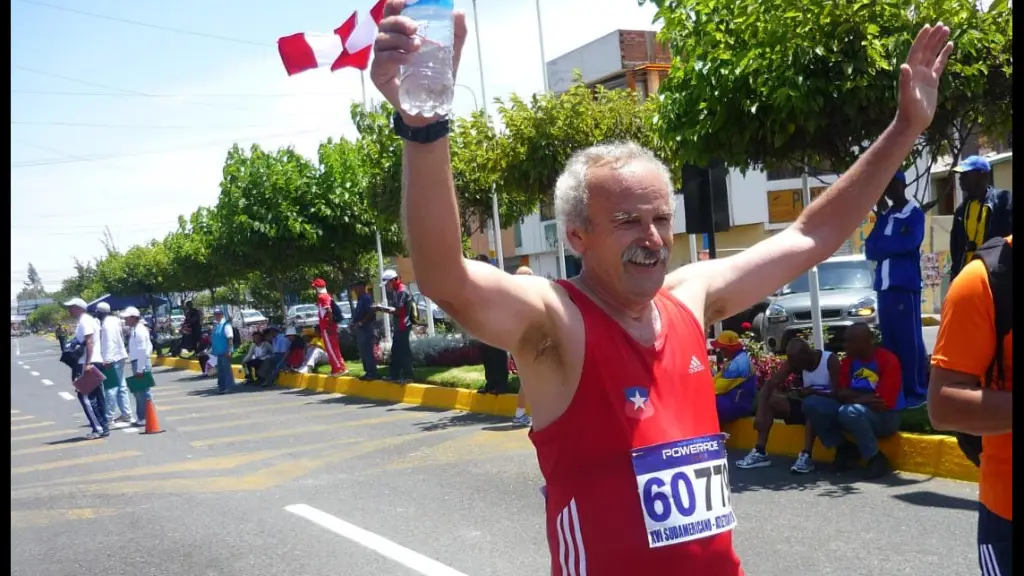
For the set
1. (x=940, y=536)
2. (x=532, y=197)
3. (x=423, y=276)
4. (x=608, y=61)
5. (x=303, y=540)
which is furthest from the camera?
(x=608, y=61)

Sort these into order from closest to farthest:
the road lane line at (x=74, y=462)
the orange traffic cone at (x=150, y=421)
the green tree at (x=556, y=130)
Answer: the road lane line at (x=74, y=462)
the green tree at (x=556, y=130)
the orange traffic cone at (x=150, y=421)

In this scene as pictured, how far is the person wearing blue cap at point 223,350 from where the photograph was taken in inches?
824

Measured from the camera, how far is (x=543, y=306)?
2242mm

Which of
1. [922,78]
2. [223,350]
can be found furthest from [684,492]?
[223,350]

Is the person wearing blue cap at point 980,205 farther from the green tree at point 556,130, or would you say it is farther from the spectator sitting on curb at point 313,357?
the spectator sitting on curb at point 313,357

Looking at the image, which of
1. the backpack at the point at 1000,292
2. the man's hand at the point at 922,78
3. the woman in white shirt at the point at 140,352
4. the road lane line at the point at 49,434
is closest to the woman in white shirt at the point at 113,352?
the woman in white shirt at the point at 140,352

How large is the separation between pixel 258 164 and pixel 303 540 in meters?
19.0

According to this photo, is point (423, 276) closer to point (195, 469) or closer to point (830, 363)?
point (830, 363)

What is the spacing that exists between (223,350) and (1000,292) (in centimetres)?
2002

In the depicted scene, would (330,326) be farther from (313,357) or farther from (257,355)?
(257,355)

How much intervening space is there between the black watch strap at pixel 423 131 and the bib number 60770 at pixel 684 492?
886 millimetres

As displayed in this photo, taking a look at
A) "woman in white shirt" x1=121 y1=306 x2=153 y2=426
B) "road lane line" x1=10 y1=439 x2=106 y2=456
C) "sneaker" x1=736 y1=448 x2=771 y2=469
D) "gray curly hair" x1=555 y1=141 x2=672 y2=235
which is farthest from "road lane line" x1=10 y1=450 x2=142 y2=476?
"gray curly hair" x1=555 y1=141 x2=672 y2=235

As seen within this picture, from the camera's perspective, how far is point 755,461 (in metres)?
8.48

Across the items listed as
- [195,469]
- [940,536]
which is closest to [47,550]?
[195,469]
